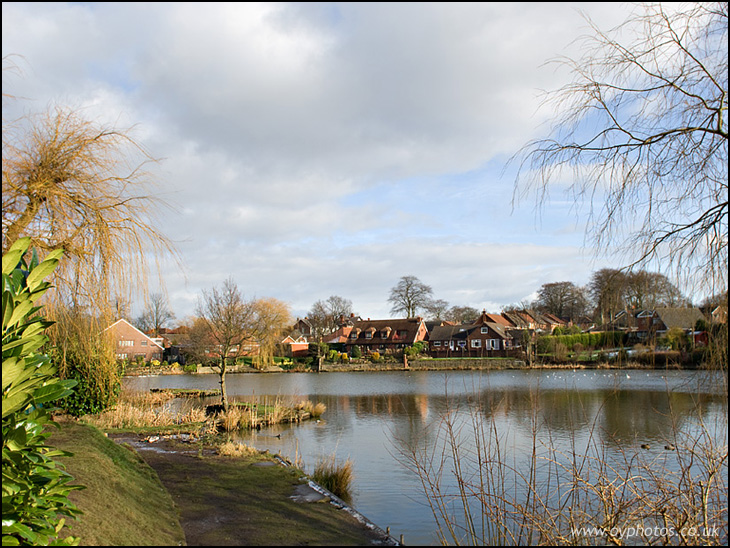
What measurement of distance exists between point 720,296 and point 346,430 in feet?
56.1

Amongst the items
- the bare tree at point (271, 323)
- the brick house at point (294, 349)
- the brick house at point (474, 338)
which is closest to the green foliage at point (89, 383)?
the bare tree at point (271, 323)

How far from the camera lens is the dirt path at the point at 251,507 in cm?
679

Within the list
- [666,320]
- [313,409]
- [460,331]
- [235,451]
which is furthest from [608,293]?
[460,331]

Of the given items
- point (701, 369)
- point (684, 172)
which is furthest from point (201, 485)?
point (684, 172)

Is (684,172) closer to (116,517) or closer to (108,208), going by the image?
(116,517)

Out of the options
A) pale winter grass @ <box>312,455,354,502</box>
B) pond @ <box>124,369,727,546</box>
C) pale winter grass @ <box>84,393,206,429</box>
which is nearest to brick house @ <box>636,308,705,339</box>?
pond @ <box>124,369,727,546</box>

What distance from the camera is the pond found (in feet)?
20.5

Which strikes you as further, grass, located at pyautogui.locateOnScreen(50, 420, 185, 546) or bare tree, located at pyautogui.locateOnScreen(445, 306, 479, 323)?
bare tree, located at pyautogui.locateOnScreen(445, 306, 479, 323)

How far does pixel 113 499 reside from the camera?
6215mm

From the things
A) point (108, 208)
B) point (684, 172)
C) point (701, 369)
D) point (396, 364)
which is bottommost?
point (396, 364)

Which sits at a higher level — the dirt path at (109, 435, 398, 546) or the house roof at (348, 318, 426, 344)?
the house roof at (348, 318, 426, 344)

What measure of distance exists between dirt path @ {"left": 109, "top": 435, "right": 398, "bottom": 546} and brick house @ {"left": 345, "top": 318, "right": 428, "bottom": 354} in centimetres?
5893

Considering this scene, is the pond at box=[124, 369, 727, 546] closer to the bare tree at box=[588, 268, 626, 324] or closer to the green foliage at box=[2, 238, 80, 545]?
the bare tree at box=[588, 268, 626, 324]

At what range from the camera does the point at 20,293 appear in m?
3.92
